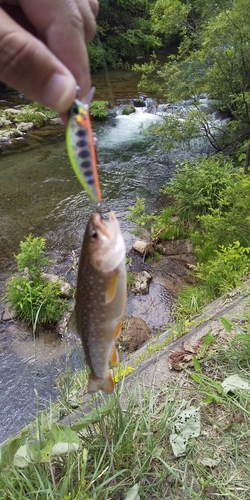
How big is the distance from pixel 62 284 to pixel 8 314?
1.00 meters

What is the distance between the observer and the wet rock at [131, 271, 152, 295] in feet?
21.9

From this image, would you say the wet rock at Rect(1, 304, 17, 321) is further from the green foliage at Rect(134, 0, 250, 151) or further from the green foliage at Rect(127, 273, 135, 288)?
the green foliage at Rect(134, 0, 250, 151)

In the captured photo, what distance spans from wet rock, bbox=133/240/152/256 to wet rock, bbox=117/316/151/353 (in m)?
1.75

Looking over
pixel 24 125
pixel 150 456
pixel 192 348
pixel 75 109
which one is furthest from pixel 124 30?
pixel 75 109

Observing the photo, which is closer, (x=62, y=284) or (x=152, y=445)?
(x=152, y=445)

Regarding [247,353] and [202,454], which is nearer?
[202,454]

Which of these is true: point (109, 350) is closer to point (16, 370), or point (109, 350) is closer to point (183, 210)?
point (16, 370)

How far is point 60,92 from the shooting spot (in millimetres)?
1237

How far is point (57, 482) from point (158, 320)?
150 inches

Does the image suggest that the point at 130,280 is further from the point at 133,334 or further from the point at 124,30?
→ the point at 124,30

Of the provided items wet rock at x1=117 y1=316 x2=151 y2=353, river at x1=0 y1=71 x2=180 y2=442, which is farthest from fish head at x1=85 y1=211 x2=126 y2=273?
wet rock at x1=117 y1=316 x2=151 y2=353

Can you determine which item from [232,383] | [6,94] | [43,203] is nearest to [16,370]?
[232,383]

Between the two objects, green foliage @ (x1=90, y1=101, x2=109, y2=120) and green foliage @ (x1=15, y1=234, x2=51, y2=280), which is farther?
green foliage @ (x1=90, y1=101, x2=109, y2=120)

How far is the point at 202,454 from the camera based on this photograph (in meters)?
2.52
